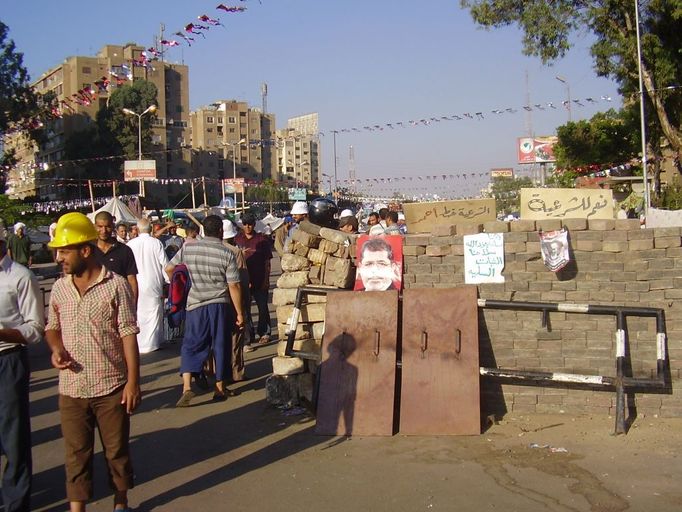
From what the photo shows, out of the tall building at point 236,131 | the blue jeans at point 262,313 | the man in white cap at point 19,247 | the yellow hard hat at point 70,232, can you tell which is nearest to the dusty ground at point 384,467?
the yellow hard hat at point 70,232

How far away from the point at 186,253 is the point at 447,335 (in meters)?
2.78

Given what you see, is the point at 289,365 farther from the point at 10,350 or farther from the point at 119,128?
the point at 119,128

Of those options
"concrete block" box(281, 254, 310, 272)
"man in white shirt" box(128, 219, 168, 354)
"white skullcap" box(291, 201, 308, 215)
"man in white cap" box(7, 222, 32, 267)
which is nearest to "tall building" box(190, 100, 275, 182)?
"man in white cap" box(7, 222, 32, 267)

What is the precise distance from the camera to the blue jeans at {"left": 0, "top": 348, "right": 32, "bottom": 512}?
439cm

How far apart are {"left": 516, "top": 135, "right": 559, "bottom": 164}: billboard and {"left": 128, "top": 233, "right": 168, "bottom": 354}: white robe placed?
6891 cm

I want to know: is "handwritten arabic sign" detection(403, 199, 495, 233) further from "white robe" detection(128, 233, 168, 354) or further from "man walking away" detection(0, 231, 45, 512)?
"white robe" detection(128, 233, 168, 354)

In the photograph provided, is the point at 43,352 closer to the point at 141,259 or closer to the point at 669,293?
the point at 141,259

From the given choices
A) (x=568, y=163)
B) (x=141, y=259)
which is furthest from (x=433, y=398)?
(x=568, y=163)

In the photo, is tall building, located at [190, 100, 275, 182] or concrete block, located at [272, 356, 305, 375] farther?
tall building, located at [190, 100, 275, 182]

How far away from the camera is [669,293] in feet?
19.9

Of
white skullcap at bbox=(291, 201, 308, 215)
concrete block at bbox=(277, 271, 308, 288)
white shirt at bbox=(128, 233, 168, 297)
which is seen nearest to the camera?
concrete block at bbox=(277, 271, 308, 288)

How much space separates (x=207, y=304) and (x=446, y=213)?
252cm

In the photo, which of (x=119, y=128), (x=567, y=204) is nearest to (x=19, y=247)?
(x=567, y=204)

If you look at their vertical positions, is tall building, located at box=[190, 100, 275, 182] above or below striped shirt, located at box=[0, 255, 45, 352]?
above
